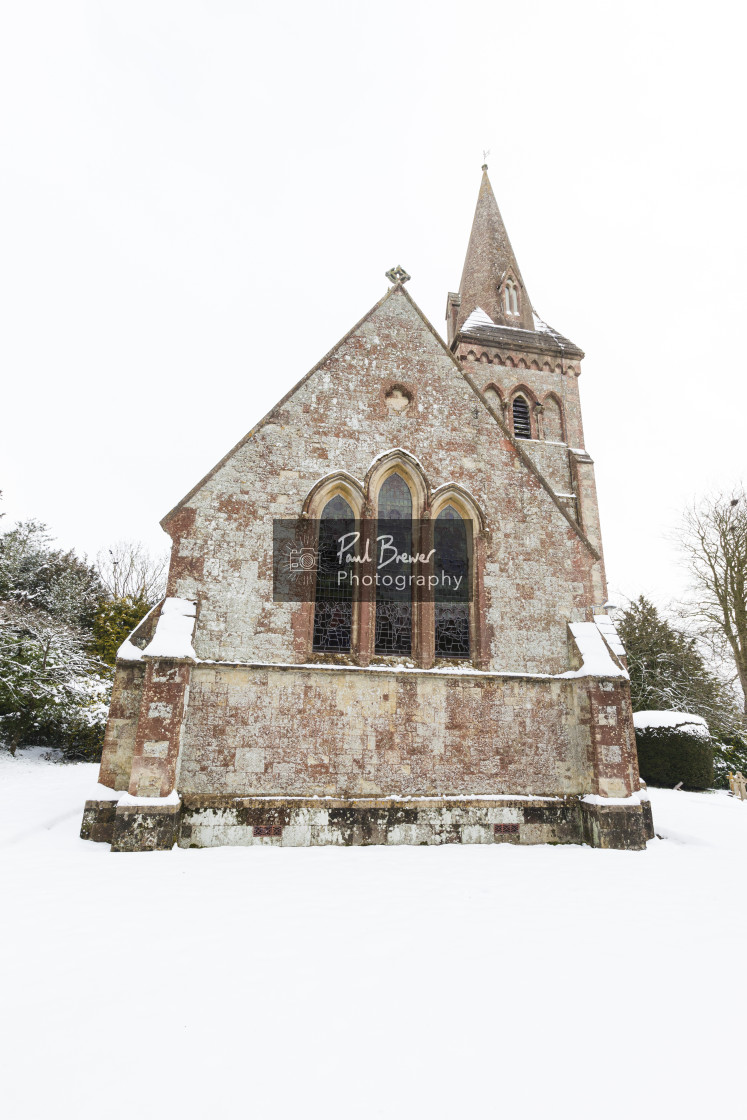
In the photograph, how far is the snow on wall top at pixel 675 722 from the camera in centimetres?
1764

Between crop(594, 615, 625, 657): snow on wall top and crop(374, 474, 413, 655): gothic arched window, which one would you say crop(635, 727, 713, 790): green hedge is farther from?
crop(374, 474, 413, 655): gothic arched window

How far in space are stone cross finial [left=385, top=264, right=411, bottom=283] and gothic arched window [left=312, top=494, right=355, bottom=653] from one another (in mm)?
4853

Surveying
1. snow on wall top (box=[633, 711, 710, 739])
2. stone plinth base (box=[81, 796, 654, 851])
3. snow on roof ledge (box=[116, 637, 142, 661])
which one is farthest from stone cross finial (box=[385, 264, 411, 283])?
snow on wall top (box=[633, 711, 710, 739])

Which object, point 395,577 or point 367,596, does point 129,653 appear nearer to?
point 367,596

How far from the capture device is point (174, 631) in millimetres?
8602

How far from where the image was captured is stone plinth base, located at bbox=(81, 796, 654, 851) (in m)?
7.87

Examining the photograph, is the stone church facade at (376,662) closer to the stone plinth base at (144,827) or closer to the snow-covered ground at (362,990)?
the stone plinth base at (144,827)

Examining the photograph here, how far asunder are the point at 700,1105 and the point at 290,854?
19.1 ft

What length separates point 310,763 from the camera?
28.8ft

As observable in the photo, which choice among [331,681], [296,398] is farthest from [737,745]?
[296,398]

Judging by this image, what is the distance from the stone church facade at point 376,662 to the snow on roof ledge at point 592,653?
39mm

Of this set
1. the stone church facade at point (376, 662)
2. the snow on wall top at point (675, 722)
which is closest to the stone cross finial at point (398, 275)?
the stone church facade at point (376, 662)

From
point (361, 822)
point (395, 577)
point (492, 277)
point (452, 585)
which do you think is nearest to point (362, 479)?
point (395, 577)

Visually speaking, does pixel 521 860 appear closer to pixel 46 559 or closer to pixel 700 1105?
pixel 700 1105
